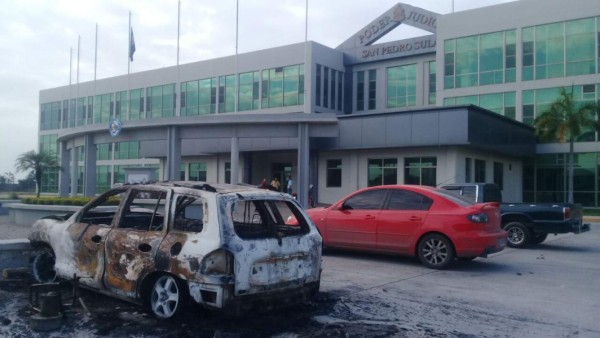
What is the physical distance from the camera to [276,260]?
19.3 feet

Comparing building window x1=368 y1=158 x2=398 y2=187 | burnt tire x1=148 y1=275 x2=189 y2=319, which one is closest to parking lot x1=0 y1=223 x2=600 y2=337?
burnt tire x1=148 y1=275 x2=189 y2=319

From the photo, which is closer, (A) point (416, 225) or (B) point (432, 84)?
(A) point (416, 225)

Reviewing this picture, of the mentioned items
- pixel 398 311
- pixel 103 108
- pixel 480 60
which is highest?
pixel 480 60

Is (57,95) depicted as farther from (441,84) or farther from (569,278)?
(569,278)

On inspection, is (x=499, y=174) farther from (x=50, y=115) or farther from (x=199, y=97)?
(x=50, y=115)

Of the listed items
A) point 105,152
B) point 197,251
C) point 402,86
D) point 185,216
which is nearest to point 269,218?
point 185,216

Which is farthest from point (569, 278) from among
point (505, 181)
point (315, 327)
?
point (505, 181)

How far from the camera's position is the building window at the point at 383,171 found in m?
28.3

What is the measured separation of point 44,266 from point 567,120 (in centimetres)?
2988

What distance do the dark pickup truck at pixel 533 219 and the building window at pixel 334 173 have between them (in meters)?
16.5

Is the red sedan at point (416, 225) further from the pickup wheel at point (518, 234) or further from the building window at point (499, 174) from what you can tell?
the building window at point (499, 174)

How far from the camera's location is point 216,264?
214 inches

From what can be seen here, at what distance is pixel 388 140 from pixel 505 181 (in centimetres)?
1025

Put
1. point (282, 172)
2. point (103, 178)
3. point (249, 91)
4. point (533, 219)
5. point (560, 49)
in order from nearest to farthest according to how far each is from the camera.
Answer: point (533, 219) → point (560, 49) → point (282, 172) → point (249, 91) → point (103, 178)
